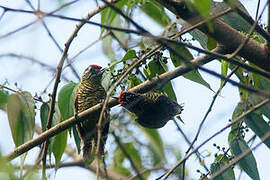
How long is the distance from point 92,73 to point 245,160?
269 cm

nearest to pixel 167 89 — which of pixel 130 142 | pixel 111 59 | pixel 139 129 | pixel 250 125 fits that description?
→ pixel 111 59

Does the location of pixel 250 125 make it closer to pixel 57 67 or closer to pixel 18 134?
pixel 57 67

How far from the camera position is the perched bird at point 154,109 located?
307 centimetres

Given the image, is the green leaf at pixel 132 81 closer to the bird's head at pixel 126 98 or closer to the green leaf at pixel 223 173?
the bird's head at pixel 126 98

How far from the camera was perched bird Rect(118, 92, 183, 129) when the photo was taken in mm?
3070

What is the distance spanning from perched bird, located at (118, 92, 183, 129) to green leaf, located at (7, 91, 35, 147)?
0.65 m

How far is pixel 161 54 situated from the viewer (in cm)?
306

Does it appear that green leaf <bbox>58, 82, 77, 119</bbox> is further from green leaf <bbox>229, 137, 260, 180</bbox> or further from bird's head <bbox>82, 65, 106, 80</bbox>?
bird's head <bbox>82, 65, 106, 80</bbox>

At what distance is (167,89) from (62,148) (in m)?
0.84

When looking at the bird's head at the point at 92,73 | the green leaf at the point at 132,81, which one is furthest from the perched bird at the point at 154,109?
the bird's head at the point at 92,73

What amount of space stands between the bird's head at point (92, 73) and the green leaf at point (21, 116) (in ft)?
6.42

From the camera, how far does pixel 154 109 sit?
313cm

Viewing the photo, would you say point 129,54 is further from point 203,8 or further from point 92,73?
point 92,73

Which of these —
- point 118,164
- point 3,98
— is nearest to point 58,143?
point 3,98
